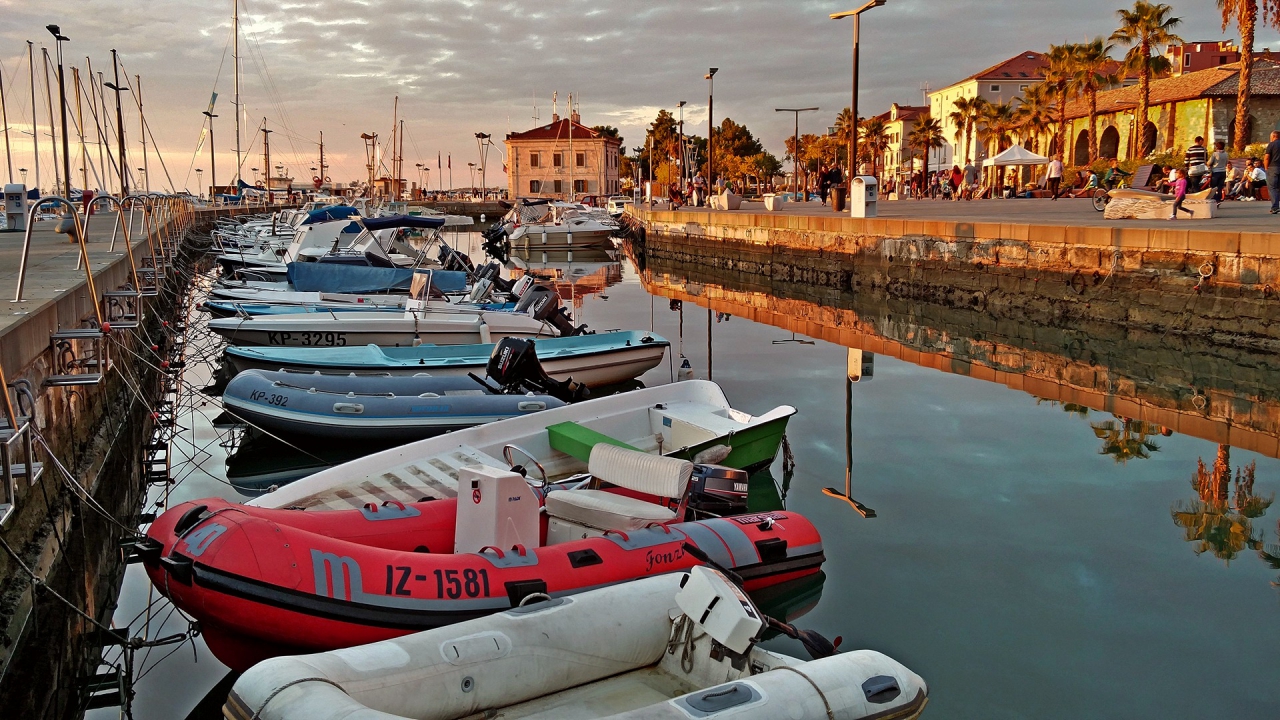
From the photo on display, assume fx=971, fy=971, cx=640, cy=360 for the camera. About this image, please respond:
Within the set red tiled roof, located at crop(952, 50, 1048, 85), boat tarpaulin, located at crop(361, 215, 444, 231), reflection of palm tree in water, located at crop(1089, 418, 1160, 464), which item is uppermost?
red tiled roof, located at crop(952, 50, 1048, 85)

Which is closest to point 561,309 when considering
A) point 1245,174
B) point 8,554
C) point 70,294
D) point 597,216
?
point 70,294

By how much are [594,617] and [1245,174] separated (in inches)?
966

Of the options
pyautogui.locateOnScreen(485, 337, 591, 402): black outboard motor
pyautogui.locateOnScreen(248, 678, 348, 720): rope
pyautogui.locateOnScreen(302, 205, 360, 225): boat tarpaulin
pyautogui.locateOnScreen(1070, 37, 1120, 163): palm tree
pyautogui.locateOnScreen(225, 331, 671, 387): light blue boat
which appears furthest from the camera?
pyautogui.locateOnScreen(1070, 37, 1120, 163): palm tree

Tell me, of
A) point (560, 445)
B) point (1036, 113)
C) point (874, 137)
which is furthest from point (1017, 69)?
point (560, 445)

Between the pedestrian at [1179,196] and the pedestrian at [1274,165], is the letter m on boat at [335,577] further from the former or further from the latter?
the pedestrian at [1179,196]

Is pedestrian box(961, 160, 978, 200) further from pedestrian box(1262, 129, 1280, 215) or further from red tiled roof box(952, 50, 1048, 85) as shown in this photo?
red tiled roof box(952, 50, 1048, 85)

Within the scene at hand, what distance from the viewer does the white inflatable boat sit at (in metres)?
3.25

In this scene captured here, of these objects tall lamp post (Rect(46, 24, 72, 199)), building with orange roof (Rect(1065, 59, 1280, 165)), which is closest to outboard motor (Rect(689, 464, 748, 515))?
tall lamp post (Rect(46, 24, 72, 199))

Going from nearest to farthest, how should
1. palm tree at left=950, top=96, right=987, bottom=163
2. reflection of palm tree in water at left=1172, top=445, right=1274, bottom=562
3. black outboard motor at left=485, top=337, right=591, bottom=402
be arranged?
reflection of palm tree in water at left=1172, top=445, right=1274, bottom=562
black outboard motor at left=485, top=337, right=591, bottom=402
palm tree at left=950, top=96, right=987, bottom=163

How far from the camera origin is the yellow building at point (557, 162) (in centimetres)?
7556

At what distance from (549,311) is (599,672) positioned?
28.2 feet

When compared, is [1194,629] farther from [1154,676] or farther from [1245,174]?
[1245,174]

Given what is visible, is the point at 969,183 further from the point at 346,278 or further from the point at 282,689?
the point at 282,689

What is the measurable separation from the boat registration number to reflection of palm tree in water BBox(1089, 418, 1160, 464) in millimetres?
8483
